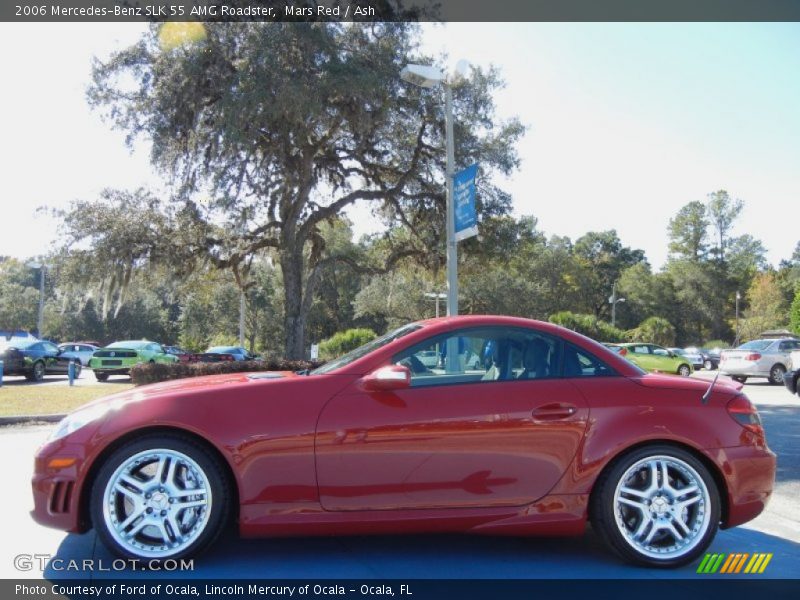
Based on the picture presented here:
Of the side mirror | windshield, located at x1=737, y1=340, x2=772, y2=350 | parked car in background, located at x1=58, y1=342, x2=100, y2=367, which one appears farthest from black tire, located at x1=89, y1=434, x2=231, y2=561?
parked car in background, located at x1=58, y1=342, x2=100, y2=367

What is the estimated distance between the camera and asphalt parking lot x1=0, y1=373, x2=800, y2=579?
3.74 metres

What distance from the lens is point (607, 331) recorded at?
4294cm

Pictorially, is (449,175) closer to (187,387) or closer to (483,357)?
(483,357)

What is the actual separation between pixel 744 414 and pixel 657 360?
23.8 metres

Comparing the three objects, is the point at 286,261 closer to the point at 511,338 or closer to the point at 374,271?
the point at 374,271

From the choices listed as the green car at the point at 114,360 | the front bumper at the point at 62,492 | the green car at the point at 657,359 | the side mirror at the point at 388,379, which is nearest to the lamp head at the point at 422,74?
the side mirror at the point at 388,379

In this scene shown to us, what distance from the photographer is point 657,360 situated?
26.4m

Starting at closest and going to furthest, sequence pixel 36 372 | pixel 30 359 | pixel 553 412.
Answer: pixel 553 412 < pixel 30 359 < pixel 36 372

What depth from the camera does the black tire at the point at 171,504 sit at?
3660 millimetres

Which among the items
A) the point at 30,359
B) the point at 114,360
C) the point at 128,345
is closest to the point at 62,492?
the point at 30,359

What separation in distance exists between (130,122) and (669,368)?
21493 mm

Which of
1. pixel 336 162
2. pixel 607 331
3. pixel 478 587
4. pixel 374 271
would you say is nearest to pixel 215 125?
pixel 336 162

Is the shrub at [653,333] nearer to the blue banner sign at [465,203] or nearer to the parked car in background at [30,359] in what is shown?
the parked car in background at [30,359]

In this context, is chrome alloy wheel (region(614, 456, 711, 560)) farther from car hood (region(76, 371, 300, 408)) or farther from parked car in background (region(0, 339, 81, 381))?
parked car in background (region(0, 339, 81, 381))
